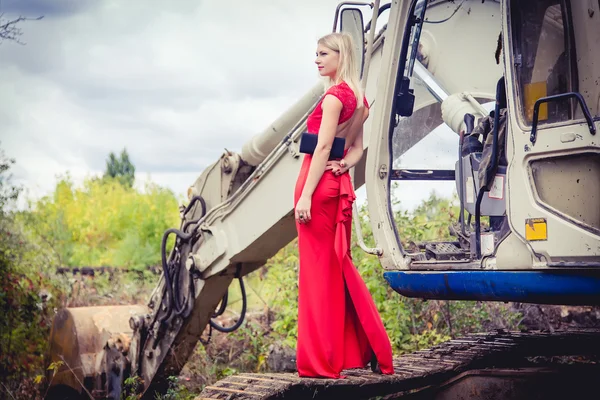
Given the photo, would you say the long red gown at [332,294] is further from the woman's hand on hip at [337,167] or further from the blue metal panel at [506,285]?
the blue metal panel at [506,285]

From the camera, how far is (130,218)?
65.7ft

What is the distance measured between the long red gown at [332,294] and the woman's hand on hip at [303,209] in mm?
52

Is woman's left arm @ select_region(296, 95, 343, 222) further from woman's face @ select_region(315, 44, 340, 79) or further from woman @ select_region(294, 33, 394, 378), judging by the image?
woman's face @ select_region(315, 44, 340, 79)

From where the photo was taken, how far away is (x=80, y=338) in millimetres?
6969

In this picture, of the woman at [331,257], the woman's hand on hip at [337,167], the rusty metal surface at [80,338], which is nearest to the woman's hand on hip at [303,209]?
the woman at [331,257]

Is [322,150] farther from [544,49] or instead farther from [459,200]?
[544,49]

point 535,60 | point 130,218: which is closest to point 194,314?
point 535,60

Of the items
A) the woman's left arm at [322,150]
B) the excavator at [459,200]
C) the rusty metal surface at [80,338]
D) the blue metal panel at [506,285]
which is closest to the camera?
the blue metal panel at [506,285]

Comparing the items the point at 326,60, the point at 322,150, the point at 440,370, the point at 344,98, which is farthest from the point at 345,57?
the point at 440,370

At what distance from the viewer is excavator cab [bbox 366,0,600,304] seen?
324 centimetres

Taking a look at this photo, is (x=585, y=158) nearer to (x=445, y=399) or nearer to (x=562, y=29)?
(x=562, y=29)

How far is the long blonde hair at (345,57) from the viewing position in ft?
13.0

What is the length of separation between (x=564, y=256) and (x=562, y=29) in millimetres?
1079

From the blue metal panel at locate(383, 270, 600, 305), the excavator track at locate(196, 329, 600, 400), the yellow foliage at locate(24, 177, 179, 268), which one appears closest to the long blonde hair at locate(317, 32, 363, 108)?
the blue metal panel at locate(383, 270, 600, 305)
